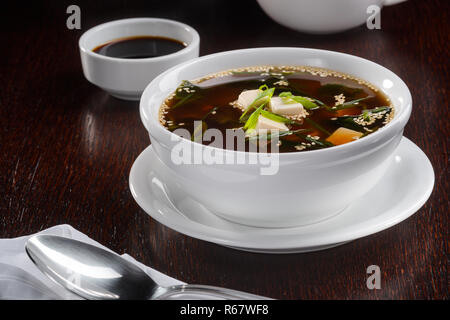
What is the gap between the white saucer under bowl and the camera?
1.14 metres

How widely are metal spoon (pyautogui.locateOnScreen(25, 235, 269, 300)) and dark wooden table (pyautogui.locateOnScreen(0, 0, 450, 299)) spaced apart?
134 millimetres

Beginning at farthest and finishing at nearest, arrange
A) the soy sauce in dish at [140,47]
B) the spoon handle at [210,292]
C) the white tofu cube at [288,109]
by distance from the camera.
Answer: the soy sauce in dish at [140,47] < the white tofu cube at [288,109] < the spoon handle at [210,292]

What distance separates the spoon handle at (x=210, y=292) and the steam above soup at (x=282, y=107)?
11.8 inches

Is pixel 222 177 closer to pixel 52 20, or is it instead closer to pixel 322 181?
pixel 322 181

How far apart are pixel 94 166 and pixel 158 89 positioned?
0.31 m

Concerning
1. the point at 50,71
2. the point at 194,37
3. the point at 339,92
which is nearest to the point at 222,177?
the point at 339,92

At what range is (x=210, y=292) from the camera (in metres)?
1.06

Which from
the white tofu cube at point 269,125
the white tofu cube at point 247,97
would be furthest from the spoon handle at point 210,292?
the white tofu cube at point 247,97

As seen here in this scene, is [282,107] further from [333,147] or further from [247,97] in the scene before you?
[333,147]

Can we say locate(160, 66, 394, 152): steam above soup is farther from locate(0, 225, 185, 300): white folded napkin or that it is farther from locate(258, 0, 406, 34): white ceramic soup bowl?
locate(258, 0, 406, 34): white ceramic soup bowl

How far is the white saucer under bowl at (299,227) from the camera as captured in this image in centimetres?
114

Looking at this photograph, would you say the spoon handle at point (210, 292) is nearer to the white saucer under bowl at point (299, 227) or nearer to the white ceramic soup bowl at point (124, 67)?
the white saucer under bowl at point (299, 227)

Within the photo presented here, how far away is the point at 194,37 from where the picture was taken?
1.98m

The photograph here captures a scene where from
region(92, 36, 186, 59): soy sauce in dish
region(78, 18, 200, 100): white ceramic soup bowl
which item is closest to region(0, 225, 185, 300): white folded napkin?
region(78, 18, 200, 100): white ceramic soup bowl
